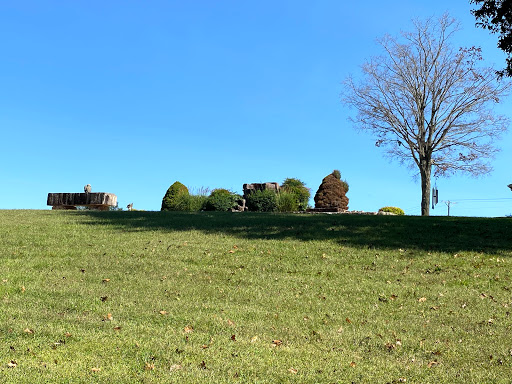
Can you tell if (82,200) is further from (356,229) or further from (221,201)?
(356,229)

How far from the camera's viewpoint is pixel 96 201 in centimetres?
2873

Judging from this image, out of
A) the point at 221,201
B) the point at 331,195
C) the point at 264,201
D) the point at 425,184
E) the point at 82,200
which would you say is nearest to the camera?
the point at 221,201

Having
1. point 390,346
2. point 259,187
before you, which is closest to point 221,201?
point 259,187

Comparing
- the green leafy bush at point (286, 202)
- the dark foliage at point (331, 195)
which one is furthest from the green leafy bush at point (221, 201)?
the dark foliage at point (331, 195)

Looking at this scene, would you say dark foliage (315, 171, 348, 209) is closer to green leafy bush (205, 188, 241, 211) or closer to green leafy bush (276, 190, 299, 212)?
green leafy bush (276, 190, 299, 212)

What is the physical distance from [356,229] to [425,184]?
15357 mm

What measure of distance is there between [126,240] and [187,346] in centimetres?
782

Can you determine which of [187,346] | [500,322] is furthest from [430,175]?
[187,346]

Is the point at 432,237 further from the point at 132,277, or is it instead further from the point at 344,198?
the point at 344,198

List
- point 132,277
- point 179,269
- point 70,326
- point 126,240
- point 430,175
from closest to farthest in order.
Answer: point 70,326
point 132,277
point 179,269
point 126,240
point 430,175

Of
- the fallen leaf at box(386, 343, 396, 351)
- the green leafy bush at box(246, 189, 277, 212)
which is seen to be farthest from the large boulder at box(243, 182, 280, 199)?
the fallen leaf at box(386, 343, 396, 351)

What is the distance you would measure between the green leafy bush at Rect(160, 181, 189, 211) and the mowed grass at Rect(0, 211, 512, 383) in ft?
39.2

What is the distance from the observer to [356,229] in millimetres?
15812

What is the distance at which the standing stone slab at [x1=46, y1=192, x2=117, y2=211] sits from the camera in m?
28.7
